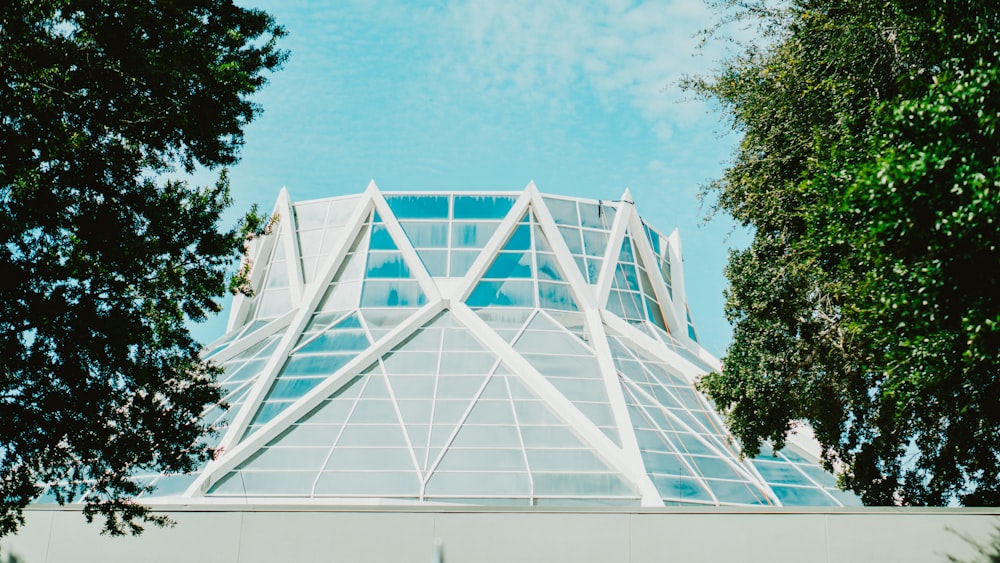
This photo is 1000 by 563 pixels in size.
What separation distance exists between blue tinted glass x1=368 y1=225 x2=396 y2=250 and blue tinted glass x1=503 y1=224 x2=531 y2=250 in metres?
4.47

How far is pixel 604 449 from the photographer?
21.5 metres

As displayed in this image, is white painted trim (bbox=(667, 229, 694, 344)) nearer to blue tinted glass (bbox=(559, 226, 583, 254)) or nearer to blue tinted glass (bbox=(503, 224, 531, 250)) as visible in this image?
blue tinted glass (bbox=(559, 226, 583, 254))

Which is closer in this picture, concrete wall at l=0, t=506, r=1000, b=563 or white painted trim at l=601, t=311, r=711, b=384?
concrete wall at l=0, t=506, r=1000, b=563

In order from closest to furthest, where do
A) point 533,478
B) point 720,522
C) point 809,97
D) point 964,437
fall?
point 720,522, point 809,97, point 964,437, point 533,478

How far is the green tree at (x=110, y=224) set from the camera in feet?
34.6

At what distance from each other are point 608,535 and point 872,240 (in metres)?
6.37

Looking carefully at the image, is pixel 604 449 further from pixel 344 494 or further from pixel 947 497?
pixel 947 497

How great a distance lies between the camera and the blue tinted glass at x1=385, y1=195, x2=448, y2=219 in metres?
30.0

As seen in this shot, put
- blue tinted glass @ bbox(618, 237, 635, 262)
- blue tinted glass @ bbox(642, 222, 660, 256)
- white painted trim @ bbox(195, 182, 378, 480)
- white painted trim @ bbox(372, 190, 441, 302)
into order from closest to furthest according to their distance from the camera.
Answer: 1. white painted trim @ bbox(195, 182, 378, 480)
2. white painted trim @ bbox(372, 190, 441, 302)
3. blue tinted glass @ bbox(618, 237, 635, 262)
4. blue tinted glass @ bbox(642, 222, 660, 256)

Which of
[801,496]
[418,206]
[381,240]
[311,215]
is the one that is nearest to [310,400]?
[381,240]

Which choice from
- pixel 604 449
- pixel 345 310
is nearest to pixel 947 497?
pixel 604 449

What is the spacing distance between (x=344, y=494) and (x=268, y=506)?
6.77 m

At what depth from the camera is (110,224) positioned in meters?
11.6

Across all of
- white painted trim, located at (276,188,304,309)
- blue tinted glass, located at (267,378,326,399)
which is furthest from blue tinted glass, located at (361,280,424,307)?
blue tinted glass, located at (267,378,326,399)
